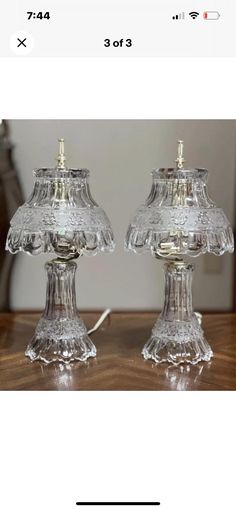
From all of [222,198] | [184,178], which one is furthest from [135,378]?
[222,198]

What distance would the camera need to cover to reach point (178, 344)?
27.6 inches

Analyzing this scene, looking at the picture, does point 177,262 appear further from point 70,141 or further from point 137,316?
point 70,141

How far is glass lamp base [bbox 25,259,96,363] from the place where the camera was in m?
0.70

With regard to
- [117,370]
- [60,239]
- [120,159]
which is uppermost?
[120,159]

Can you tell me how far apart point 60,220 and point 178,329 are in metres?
0.19

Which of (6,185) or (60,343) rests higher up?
(6,185)

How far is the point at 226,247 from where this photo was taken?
66cm

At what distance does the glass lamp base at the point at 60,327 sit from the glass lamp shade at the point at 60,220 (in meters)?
0.03

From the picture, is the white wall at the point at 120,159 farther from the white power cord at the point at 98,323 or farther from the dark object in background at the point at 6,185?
the white power cord at the point at 98,323
